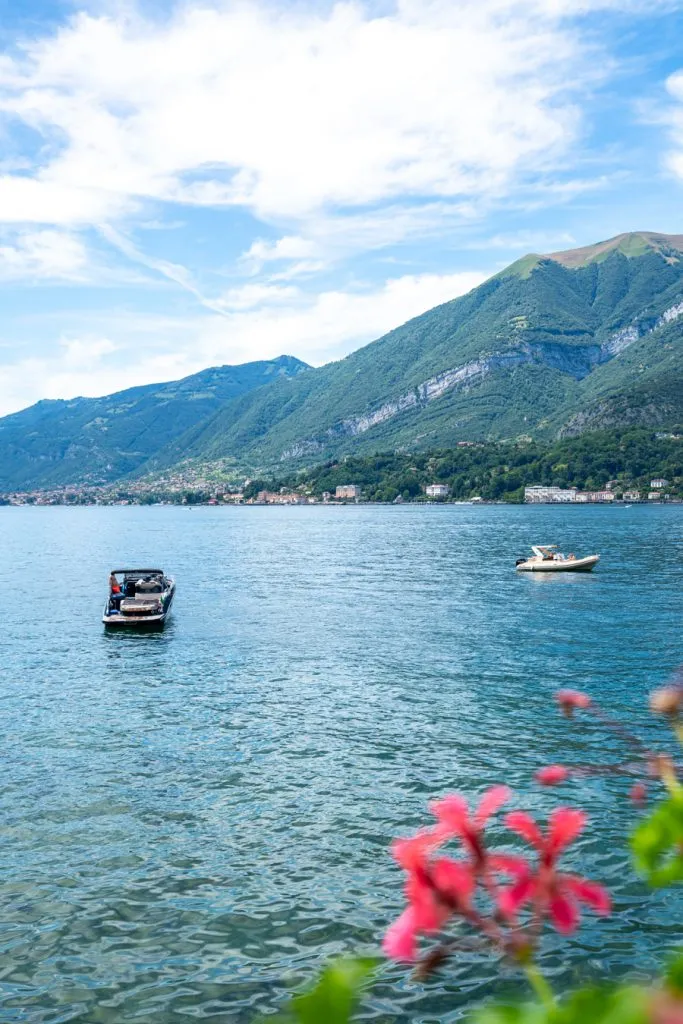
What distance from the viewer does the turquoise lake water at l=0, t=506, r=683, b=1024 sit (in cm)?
1226

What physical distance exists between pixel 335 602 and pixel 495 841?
3627cm

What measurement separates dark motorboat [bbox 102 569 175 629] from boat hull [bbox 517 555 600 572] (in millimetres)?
32225

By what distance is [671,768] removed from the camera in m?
2.16

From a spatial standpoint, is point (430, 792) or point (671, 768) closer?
point (671, 768)

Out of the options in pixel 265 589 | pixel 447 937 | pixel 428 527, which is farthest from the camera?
pixel 428 527

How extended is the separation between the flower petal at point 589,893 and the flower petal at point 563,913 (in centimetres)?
3

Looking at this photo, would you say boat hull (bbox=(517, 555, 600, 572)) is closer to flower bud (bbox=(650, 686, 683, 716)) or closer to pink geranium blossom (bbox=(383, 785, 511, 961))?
flower bud (bbox=(650, 686, 683, 716))

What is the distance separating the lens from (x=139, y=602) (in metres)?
46.4

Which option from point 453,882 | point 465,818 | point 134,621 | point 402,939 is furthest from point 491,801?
point 134,621

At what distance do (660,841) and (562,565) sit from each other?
2695 inches

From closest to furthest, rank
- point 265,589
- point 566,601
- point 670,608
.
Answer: point 670,608, point 566,601, point 265,589

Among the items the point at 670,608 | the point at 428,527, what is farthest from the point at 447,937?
the point at 428,527

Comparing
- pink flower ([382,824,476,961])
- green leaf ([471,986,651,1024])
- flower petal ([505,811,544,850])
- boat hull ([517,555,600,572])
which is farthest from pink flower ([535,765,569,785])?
boat hull ([517,555,600,572])

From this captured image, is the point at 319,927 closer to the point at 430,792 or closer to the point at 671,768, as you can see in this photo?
the point at 430,792
